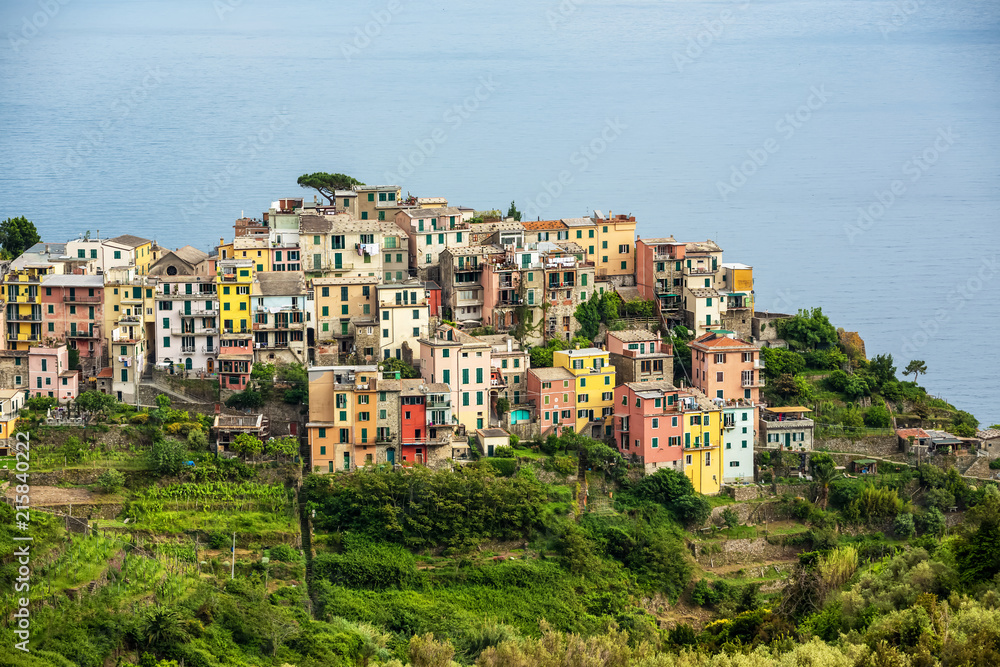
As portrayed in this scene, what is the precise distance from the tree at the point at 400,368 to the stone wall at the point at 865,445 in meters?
10.4

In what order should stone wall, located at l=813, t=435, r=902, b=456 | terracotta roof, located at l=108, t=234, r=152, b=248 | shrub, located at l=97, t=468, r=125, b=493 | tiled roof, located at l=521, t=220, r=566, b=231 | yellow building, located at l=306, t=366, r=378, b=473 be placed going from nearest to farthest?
shrub, located at l=97, t=468, r=125, b=493
yellow building, located at l=306, t=366, r=378, b=473
stone wall, located at l=813, t=435, r=902, b=456
terracotta roof, located at l=108, t=234, r=152, b=248
tiled roof, located at l=521, t=220, r=566, b=231

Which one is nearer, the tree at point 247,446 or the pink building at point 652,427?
the tree at point 247,446

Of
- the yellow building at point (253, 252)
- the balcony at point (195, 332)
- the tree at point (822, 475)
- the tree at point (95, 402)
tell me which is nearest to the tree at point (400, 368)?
the balcony at point (195, 332)

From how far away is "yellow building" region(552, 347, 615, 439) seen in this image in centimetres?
4144

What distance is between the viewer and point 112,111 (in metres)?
95.8

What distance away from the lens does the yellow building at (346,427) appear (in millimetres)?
38625

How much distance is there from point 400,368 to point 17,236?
48.4ft

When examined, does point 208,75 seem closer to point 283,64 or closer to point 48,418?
point 283,64

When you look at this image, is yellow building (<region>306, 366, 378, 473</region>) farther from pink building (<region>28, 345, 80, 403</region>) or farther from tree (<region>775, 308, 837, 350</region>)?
tree (<region>775, 308, 837, 350</region>)

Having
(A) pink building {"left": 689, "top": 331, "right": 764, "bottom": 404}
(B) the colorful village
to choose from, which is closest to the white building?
(B) the colorful village

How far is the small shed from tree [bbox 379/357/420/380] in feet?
37.1

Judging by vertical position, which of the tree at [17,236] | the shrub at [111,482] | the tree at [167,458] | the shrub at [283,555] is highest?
the tree at [17,236]

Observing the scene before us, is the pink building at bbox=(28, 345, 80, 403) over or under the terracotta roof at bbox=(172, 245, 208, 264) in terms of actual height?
under

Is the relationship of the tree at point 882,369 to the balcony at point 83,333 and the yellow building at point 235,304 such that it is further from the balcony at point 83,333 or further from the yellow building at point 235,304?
the balcony at point 83,333
